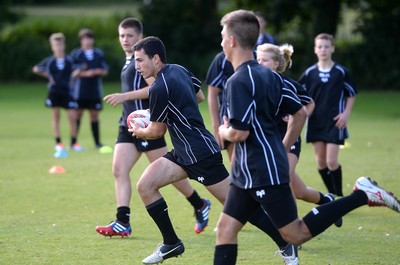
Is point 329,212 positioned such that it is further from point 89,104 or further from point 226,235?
point 89,104

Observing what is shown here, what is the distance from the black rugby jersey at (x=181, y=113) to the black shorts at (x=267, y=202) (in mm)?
1241

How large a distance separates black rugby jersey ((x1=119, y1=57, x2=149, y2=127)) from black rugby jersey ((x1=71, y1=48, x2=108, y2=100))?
8388mm

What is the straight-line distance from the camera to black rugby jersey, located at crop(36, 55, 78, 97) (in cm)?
1680

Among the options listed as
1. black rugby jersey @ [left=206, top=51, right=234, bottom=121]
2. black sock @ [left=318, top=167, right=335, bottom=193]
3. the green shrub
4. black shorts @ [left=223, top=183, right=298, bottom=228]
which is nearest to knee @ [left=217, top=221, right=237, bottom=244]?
black shorts @ [left=223, top=183, right=298, bottom=228]

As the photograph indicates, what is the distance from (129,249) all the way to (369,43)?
878 inches

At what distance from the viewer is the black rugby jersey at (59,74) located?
16.8 meters

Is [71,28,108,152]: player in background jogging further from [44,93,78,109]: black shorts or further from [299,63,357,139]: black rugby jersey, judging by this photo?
Result: [299,63,357,139]: black rugby jersey

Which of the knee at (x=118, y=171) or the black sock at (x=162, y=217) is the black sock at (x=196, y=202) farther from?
the black sock at (x=162, y=217)

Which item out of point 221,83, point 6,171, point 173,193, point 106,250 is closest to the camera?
point 106,250

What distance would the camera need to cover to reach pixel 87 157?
1512 cm

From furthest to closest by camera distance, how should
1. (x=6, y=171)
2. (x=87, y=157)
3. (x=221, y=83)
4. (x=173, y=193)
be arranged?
(x=87, y=157)
(x=6, y=171)
(x=173, y=193)
(x=221, y=83)

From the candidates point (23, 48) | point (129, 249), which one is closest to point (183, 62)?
point (23, 48)

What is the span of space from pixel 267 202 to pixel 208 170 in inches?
58.1

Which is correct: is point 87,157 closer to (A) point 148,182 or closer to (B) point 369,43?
(A) point 148,182
